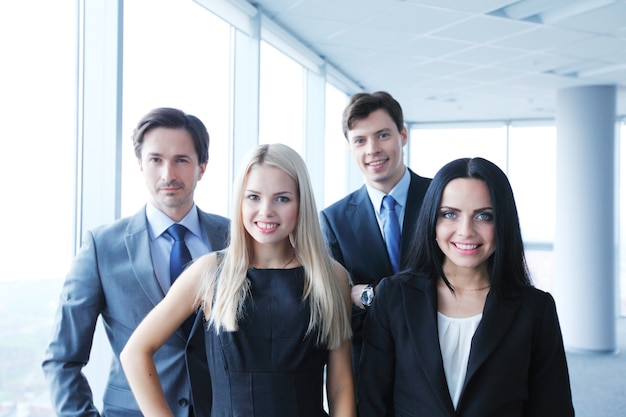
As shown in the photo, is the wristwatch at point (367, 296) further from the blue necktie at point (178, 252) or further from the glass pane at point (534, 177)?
the glass pane at point (534, 177)

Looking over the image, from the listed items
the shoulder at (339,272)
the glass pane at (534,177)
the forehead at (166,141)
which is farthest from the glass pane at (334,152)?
the shoulder at (339,272)

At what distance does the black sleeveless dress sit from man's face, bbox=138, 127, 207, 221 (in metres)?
0.49

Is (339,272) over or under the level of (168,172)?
under

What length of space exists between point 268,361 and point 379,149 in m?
1.12

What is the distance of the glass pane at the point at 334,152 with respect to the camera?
22.8 feet

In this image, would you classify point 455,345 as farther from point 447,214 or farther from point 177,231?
point 177,231

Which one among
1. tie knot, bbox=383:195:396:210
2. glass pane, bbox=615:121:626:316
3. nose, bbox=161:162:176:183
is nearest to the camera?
nose, bbox=161:162:176:183

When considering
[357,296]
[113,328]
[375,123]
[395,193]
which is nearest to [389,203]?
[395,193]

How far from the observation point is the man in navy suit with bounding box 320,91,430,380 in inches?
90.9

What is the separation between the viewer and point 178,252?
1991 millimetres

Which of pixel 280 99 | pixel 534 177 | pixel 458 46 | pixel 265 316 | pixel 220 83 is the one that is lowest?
pixel 265 316

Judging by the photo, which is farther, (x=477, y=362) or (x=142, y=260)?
(x=142, y=260)

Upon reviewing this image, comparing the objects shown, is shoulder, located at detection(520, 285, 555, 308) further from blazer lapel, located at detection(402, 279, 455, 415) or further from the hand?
the hand

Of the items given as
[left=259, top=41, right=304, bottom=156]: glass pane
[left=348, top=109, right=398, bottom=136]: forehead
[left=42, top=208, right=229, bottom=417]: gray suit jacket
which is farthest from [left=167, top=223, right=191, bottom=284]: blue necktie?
[left=259, top=41, right=304, bottom=156]: glass pane
